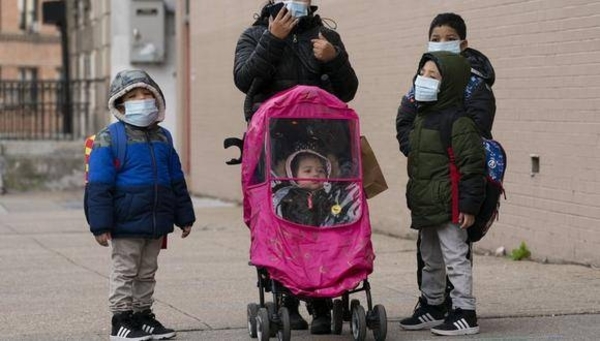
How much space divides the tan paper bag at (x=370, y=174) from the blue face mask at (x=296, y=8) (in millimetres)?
811

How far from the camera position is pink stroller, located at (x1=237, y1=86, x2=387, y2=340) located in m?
6.65

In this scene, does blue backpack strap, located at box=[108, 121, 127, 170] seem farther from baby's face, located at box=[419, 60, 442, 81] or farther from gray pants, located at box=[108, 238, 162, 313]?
baby's face, located at box=[419, 60, 442, 81]

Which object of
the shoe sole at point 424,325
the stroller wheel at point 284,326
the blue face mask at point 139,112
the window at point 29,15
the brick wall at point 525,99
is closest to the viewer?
the stroller wheel at point 284,326

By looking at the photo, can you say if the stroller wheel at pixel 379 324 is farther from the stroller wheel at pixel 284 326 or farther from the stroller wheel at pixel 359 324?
the stroller wheel at pixel 284 326

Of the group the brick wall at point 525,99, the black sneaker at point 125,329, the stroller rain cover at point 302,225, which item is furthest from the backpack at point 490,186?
the brick wall at point 525,99

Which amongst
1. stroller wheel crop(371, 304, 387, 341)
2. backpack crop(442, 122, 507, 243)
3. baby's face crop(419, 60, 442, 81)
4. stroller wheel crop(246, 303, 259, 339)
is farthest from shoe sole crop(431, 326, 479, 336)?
baby's face crop(419, 60, 442, 81)

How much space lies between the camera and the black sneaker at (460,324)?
7238 millimetres

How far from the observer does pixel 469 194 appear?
705 centimetres

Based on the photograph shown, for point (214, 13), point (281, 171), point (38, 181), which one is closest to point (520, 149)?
point (281, 171)

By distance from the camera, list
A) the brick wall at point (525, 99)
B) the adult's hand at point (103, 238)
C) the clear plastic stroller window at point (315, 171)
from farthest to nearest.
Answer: the brick wall at point (525, 99), the adult's hand at point (103, 238), the clear plastic stroller window at point (315, 171)

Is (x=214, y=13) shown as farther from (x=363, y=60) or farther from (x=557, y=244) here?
(x=557, y=244)

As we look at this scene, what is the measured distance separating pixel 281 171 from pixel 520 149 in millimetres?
4420

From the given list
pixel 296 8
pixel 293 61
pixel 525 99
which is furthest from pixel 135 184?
pixel 525 99

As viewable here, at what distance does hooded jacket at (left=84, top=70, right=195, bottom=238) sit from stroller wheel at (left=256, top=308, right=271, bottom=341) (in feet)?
2.92
